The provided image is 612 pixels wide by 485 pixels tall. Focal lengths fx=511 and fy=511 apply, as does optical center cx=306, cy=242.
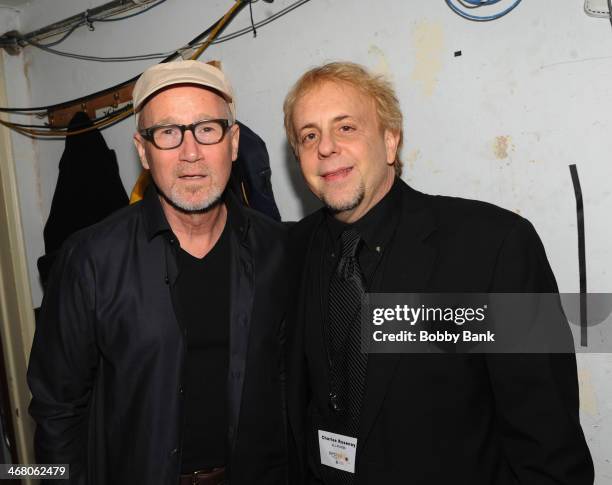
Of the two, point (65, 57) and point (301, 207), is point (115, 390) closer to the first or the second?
point (301, 207)

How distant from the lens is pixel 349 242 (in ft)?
5.07

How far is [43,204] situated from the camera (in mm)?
3461

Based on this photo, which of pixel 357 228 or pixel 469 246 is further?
pixel 357 228

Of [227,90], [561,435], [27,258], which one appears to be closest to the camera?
[561,435]

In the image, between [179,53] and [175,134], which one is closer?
[175,134]

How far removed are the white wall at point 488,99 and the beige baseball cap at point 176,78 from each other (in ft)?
2.41

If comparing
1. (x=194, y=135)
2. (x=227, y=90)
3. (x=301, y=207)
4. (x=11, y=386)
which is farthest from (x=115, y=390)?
(x=11, y=386)

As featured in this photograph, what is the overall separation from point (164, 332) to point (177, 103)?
71cm

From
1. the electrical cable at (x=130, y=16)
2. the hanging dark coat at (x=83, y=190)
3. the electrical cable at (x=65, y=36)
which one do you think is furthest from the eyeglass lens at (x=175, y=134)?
the electrical cable at (x=65, y=36)

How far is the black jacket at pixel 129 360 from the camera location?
1.54m

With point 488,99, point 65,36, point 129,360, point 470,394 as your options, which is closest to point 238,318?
point 129,360

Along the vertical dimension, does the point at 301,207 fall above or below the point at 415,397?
above

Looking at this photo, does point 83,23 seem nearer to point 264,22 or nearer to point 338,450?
point 264,22

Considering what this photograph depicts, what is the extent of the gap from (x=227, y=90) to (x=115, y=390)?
1.03m
